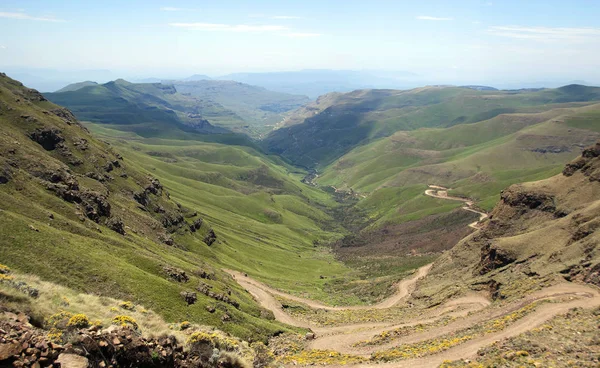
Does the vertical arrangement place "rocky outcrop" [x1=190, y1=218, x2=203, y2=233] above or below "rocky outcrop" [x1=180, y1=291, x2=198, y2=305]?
below

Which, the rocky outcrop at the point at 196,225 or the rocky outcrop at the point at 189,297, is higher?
the rocky outcrop at the point at 189,297

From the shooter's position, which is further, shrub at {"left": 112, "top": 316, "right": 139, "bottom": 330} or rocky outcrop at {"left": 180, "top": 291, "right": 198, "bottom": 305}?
rocky outcrop at {"left": 180, "top": 291, "right": 198, "bottom": 305}

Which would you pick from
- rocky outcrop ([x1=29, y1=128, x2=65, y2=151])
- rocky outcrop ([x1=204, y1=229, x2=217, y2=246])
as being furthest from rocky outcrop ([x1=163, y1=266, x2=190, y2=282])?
rocky outcrop ([x1=29, y1=128, x2=65, y2=151])

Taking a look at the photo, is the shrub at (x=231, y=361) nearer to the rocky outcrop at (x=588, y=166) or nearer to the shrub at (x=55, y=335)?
the shrub at (x=55, y=335)

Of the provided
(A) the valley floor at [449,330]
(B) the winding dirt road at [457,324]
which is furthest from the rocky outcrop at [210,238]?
(A) the valley floor at [449,330]

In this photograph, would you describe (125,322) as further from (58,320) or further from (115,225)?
(115,225)

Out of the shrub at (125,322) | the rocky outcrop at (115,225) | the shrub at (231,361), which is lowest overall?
the rocky outcrop at (115,225)

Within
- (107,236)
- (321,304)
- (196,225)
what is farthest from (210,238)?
(107,236)

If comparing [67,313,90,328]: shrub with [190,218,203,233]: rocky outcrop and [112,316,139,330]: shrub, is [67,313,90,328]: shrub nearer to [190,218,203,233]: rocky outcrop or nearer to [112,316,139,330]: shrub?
[112,316,139,330]: shrub

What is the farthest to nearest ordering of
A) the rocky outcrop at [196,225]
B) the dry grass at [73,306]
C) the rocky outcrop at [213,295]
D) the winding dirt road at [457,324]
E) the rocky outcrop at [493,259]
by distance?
1. the rocky outcrop at [196,225]
2. the rocky outcrop at [493,259]
3. the rocky outcrop at [213,295]
4. the winding dirt road at [457,324]
5. the dry grass at [73,306]

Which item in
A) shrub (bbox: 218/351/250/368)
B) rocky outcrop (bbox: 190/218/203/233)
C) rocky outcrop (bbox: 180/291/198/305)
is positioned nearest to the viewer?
shrub (bbox: 218/351/250/368)

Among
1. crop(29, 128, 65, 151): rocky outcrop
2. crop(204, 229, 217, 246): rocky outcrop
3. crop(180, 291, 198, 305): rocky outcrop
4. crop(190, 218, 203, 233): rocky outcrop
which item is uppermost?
crop(29, 128, 65, 151): rocky outcrop

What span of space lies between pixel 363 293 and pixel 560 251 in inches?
2803

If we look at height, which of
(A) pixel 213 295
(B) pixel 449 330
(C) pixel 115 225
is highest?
(C) pixel 115 225
